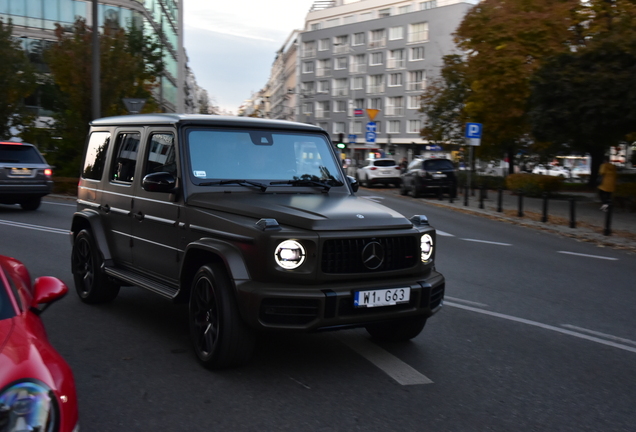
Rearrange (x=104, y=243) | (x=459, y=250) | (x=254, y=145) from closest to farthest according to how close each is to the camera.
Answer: (x=254, y=145)
(x=104, y=243)
(x=459, y=250)

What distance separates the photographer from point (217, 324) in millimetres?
5023

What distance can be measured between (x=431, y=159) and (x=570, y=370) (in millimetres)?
27163

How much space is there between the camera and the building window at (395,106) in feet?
302

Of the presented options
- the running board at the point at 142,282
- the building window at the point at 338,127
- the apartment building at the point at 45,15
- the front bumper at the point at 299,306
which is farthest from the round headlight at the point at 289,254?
the building window at the point at 338,127

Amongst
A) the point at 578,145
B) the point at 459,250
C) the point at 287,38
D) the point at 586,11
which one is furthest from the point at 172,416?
the point at 287,38

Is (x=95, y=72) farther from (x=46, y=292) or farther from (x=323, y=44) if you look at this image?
(x=323, y=44)

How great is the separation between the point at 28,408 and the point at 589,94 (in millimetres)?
23363

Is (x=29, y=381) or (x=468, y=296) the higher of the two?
(x=29, y=381)

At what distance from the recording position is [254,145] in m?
6.17

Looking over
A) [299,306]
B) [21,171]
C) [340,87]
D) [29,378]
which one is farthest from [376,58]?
[29,378]

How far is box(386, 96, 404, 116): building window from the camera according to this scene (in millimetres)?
92125

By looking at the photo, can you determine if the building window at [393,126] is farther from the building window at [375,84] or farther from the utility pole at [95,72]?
the utility pole at [95,72]

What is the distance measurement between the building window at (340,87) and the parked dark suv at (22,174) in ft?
272

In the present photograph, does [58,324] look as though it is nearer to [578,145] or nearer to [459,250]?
[459,250]
